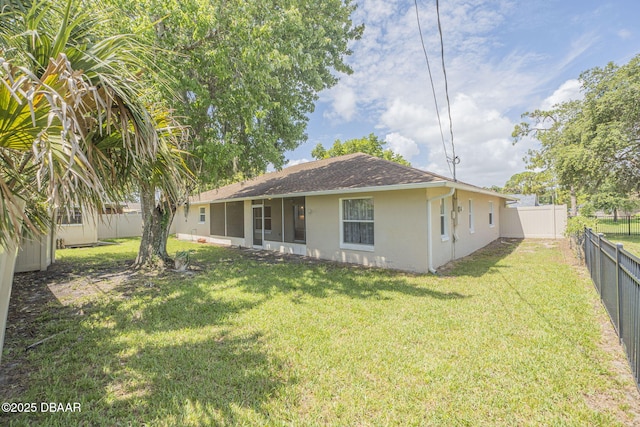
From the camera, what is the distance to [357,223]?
392 inches

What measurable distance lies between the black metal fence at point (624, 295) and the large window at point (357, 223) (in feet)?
18.3

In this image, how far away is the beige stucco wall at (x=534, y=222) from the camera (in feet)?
52.4

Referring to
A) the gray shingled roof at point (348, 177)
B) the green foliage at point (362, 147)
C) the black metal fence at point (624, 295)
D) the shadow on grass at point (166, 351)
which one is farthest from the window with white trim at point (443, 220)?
the green foliage at point (362, 147)

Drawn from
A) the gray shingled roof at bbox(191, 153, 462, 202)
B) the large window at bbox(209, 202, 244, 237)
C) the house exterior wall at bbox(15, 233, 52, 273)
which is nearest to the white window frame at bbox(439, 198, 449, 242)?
the gray shingled roof at bbox(191, 153, 462, 202)

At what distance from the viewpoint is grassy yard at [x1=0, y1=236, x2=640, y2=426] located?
2.70 meters

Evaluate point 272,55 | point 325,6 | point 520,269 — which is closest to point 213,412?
point 272,55

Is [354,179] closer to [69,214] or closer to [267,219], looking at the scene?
[267,219]

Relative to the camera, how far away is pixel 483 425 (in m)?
2.51

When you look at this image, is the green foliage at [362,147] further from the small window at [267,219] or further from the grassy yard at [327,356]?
the grassy yard at [327,356]

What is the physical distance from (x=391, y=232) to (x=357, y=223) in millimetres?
1346

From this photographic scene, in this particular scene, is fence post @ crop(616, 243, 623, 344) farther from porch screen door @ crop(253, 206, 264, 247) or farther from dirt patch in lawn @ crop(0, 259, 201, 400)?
porch screen door @ crop(253, 206, 264, 247)

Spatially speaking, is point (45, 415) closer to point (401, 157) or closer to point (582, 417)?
point (582, 417)

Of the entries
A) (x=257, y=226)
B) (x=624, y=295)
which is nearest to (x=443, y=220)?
(x=624, y=295)

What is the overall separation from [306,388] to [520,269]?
7940 mm
